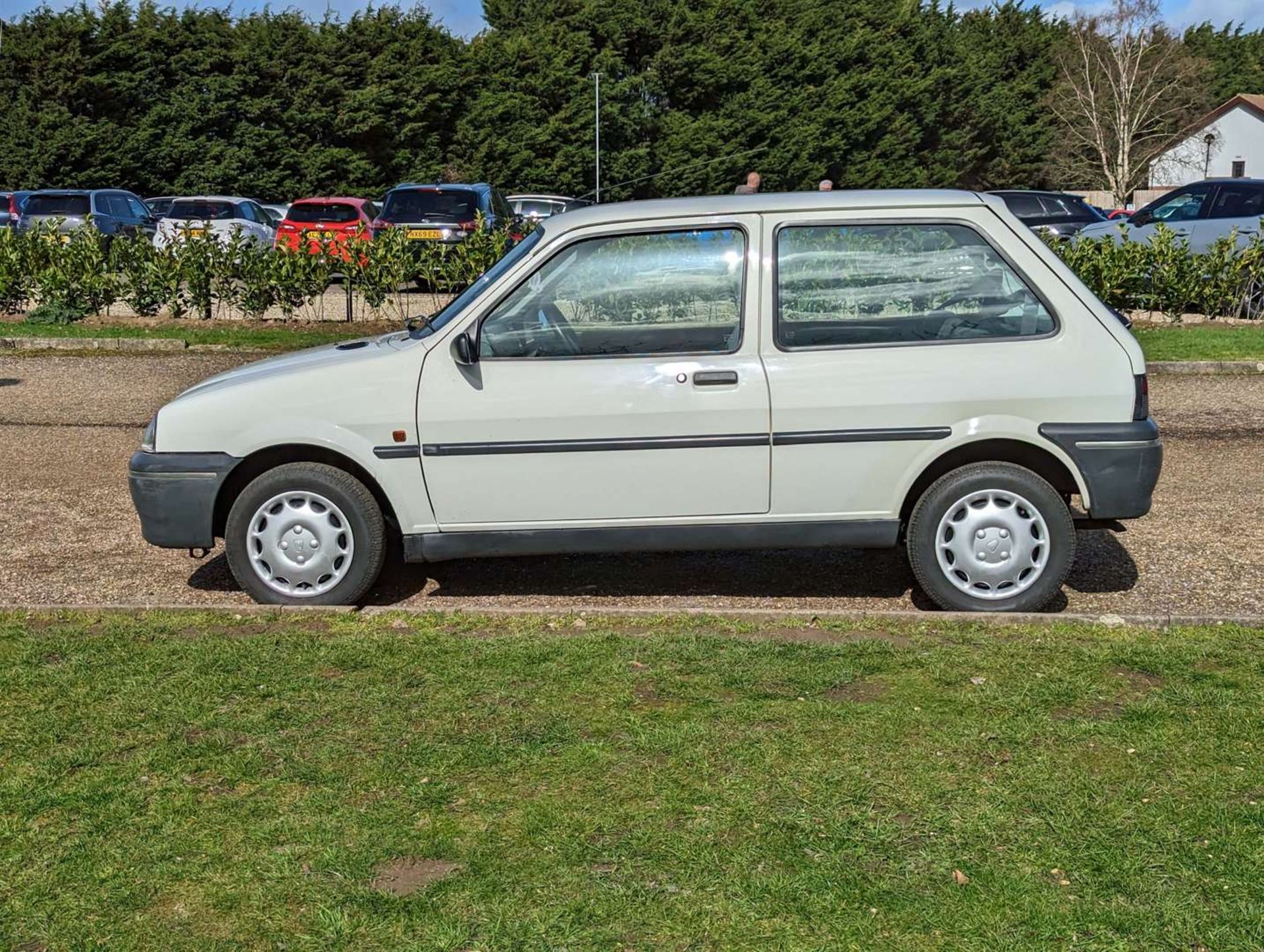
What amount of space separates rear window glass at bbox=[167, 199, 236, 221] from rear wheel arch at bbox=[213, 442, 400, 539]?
23.9 meters

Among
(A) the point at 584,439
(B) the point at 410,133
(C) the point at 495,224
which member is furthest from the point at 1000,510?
(B) the point at 410,133

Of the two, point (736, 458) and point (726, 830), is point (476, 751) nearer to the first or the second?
point (726, 830)

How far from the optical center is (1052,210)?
2666 cm

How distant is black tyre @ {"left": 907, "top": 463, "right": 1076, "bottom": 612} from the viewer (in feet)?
19.4

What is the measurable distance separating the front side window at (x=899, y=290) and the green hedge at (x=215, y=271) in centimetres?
1135

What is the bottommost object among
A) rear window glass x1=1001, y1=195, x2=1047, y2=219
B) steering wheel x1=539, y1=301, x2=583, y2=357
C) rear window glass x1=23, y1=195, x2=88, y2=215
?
steering wheel x1=539, y1=301, x2=583, y2=357

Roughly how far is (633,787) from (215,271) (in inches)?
583

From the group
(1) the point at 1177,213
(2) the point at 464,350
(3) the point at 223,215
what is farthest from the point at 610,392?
(3) the point at 223,215

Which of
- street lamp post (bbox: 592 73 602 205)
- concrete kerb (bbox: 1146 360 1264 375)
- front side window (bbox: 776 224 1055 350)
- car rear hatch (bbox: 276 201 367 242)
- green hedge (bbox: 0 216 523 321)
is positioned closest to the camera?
front side window (bbox: 776 224 1055 350)

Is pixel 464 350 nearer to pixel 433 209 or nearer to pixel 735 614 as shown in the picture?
pixel 735 614

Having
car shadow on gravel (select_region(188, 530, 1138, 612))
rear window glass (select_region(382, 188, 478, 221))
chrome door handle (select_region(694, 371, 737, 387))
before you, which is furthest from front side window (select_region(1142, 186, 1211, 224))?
chrome door handle (select_region(694, 371, 737, 387))

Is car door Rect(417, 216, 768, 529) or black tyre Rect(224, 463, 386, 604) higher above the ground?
car door Rect(417, 216, 768, 529)

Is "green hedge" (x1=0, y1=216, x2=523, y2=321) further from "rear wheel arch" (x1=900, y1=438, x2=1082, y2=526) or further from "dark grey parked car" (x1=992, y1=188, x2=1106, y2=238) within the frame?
"dark grey parked car" (x1=992, y1=188, x2=1106, y2=238)

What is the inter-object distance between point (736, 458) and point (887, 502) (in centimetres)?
69
